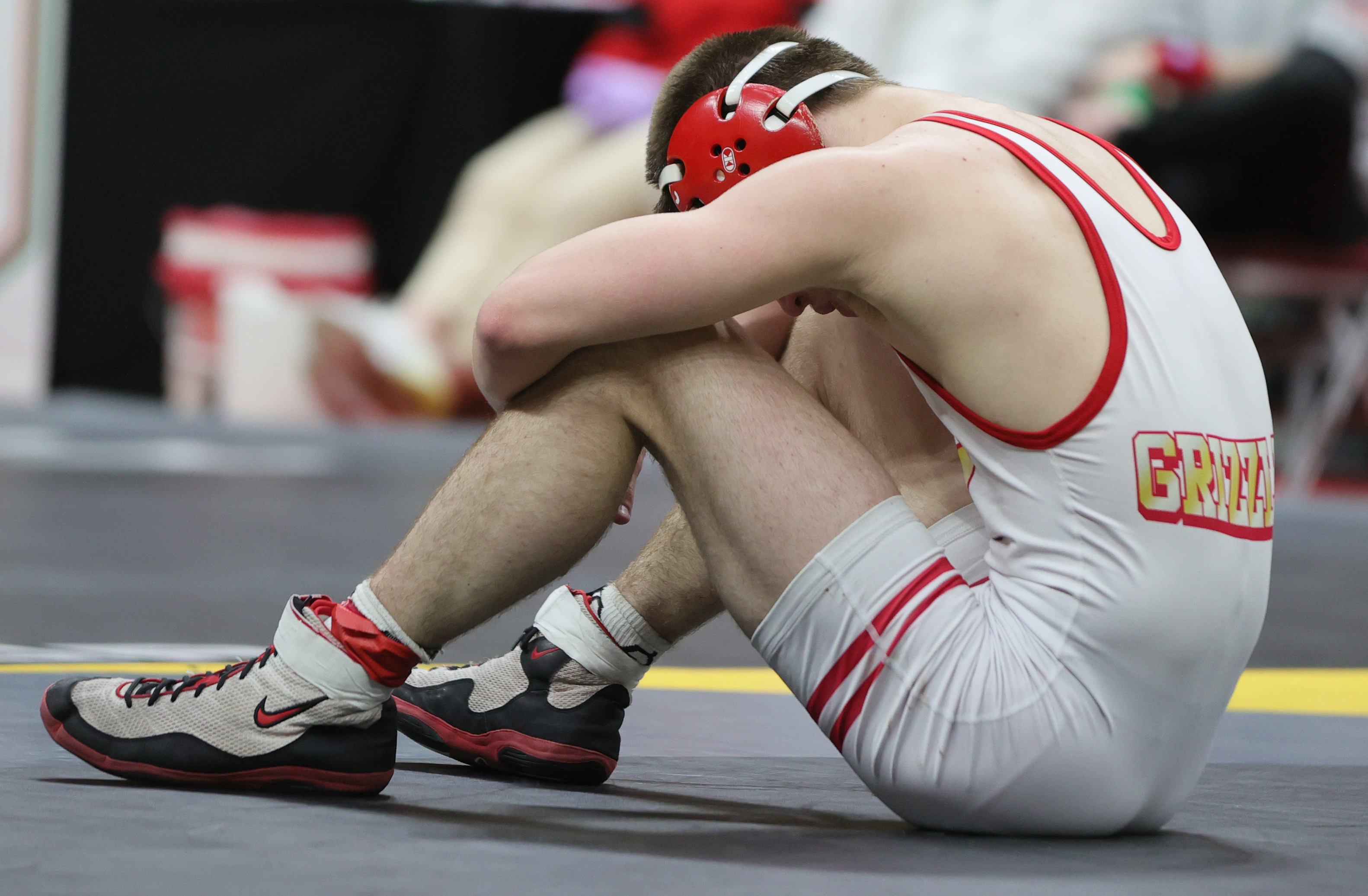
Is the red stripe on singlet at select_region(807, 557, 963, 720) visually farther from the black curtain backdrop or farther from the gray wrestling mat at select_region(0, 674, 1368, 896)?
the black curtain backdrop

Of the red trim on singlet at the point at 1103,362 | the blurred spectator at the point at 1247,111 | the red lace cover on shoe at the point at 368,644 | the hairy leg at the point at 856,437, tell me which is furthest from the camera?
the blurred spectator at the point at 1247,111

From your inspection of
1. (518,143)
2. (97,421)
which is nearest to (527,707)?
(97,421)

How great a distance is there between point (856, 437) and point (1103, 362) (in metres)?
0.26

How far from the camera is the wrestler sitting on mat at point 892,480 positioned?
1.25 m

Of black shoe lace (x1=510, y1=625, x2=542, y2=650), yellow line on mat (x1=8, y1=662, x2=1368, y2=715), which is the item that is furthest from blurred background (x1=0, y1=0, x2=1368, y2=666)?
black shoe lace (x1=510, y1=625, x2=542, y2=650)

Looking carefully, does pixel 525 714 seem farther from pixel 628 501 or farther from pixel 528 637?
pixel 628 501

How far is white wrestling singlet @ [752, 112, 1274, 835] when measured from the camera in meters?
1.25

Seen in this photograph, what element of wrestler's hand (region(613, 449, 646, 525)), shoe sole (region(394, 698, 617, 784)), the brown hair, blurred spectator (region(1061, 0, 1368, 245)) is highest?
blurred spectator (region(1061, 0, 1368, 245))

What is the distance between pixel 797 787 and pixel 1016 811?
292 millimetres

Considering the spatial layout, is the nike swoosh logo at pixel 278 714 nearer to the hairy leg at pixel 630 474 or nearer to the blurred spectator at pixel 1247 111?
the hairy leg at pixel 630 474

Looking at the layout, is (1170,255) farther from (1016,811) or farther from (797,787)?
(797,787)

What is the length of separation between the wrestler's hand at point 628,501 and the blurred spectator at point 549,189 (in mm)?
5513

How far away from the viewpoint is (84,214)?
305 inches

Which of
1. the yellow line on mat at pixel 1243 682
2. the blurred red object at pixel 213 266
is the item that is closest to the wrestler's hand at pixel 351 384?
the blurred red object at pixel 213 266
